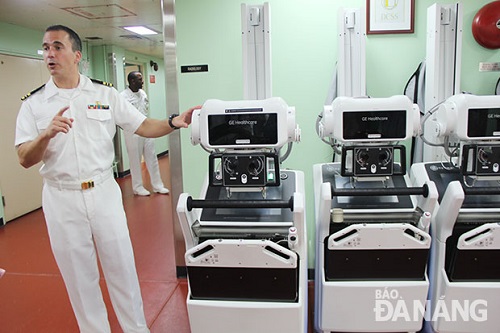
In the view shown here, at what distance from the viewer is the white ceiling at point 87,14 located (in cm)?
402

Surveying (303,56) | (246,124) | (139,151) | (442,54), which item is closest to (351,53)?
(303,56)

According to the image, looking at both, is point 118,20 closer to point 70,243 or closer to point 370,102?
point 70,243

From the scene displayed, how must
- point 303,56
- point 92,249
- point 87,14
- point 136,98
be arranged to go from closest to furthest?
point 92,249
point 303,56
point 87,14
point 136,98

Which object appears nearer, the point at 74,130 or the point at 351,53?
the point at 74,130

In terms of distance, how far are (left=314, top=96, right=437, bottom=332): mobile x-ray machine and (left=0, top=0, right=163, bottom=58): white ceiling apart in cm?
301


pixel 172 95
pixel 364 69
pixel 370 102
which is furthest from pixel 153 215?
pixel 370 102

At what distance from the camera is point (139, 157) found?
5.88 m

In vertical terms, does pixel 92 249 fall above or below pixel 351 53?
below

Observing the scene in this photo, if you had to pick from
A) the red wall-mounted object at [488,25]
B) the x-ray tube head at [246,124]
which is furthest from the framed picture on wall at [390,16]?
the x-ray tube head at [246,124]

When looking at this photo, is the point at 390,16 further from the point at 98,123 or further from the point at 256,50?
the point at 98,123

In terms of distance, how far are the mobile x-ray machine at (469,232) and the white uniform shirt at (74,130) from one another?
1.74 metres

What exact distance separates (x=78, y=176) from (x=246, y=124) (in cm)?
92

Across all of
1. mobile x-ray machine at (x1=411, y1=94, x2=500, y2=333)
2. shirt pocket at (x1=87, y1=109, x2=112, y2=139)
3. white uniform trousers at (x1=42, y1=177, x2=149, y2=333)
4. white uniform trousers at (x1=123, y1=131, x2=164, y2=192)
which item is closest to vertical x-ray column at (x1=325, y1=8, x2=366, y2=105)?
mobile x-ray machine at (x1=411, y1=94, x2=500, y2=333)

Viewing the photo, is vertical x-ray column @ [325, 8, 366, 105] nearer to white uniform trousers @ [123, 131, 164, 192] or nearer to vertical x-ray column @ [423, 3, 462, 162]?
vertical x-ray column @ [423, 3, 462, 162]
